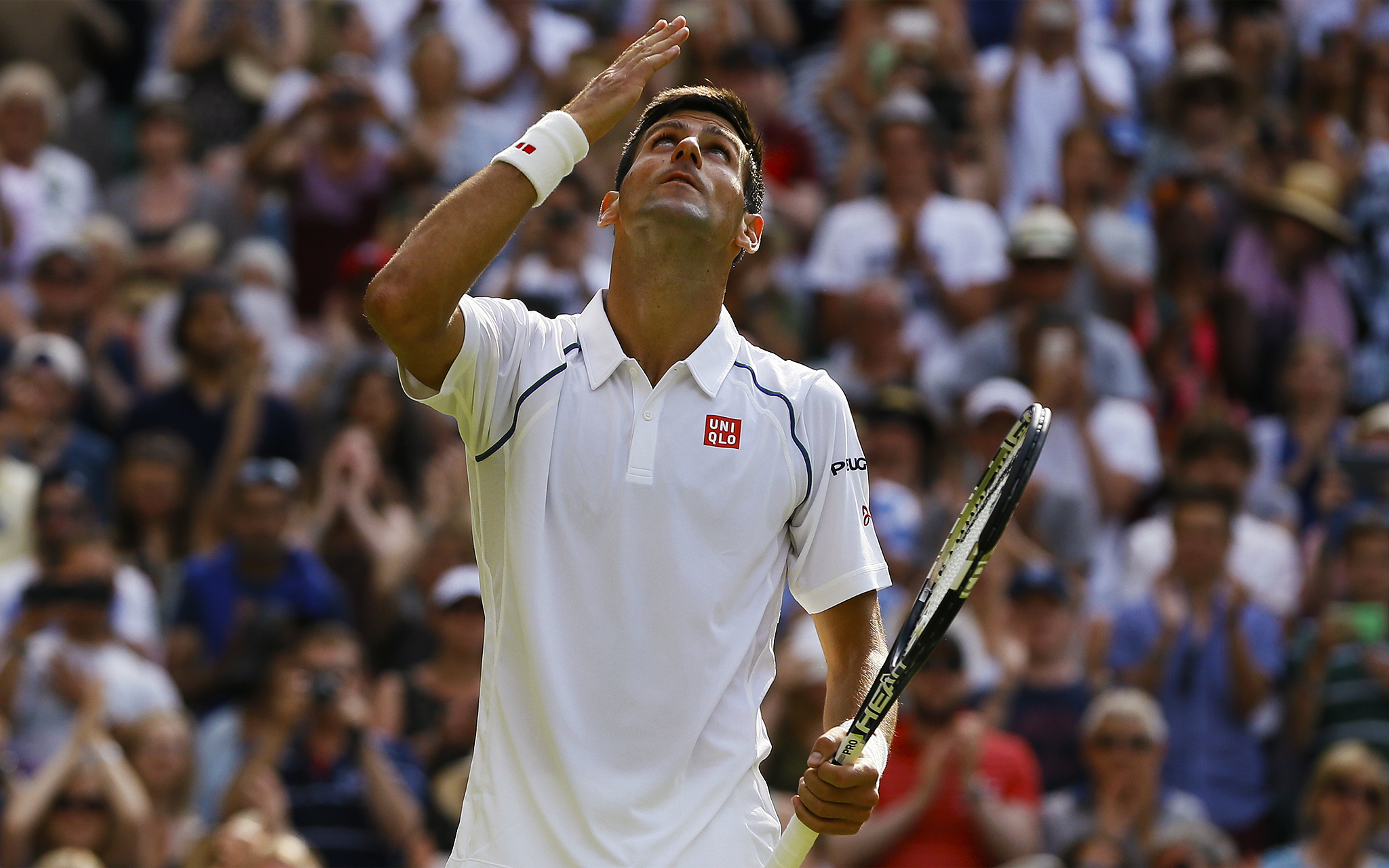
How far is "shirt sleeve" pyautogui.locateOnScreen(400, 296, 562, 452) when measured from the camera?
3977mm

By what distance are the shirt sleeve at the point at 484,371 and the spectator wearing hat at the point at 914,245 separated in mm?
6547

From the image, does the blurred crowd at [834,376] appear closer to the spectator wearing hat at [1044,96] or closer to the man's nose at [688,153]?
the spectator wearing hat at [1044,96]

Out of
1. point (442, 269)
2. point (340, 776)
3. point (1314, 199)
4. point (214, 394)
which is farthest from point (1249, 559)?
point (442, 269)

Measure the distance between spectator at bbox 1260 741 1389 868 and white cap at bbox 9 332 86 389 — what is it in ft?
19.7

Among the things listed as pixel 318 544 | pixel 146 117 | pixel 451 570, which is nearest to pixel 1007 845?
pixel 451 570

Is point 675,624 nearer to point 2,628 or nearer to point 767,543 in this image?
point 767,543

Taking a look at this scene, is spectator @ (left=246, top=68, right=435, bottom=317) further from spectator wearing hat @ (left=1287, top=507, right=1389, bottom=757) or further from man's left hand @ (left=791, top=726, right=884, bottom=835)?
man's left hand @ (left=791, top=726, right=884, bottom=835)

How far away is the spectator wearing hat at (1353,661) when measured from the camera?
8.28 metres

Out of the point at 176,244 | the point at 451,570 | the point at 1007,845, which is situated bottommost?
the point at 1007,845

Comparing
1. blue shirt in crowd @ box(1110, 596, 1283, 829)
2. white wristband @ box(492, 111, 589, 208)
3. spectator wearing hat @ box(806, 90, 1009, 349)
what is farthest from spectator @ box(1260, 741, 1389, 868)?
white wristband @ box(492, 111, 589, 208)

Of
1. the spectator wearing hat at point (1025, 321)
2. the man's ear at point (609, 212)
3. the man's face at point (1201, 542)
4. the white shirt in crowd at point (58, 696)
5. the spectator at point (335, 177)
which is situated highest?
the man's ear at point (609, 212)

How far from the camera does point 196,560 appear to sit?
29.1 feet

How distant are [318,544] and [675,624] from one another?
5.52 meters

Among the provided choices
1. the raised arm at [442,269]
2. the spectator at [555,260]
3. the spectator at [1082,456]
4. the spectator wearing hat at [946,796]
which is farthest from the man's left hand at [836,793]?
the spectator at [555,260]
